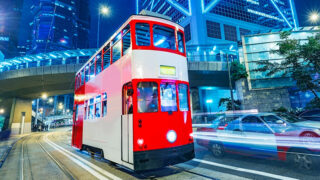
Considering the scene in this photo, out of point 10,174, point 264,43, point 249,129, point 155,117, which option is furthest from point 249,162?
point 264,43

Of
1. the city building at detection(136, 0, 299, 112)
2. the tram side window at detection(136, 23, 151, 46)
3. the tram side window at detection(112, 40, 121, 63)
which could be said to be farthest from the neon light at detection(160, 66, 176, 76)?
the city building at detection(136, 0, 299, 112)

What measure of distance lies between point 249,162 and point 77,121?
844cm

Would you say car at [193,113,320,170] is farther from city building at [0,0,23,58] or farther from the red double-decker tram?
city building at [0,0,23,58]

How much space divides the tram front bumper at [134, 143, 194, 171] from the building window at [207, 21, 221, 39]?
41.6 metres

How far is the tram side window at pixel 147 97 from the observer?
4.80 m

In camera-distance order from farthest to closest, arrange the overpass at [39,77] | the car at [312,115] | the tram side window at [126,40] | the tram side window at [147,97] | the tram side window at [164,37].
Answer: the overpass at [39,77]
the car at [312,115]
the tram side window at [164,37]
the tram side window at [126,40]
the tram side window at [147,97]

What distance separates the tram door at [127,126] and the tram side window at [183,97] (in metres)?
1.56

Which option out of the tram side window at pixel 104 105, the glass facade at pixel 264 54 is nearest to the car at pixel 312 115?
the tram side window at pixel 104 105

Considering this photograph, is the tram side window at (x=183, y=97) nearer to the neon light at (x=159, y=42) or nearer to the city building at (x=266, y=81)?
the neon light at (x=159, y=42)

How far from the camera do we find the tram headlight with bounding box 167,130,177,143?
4875mm

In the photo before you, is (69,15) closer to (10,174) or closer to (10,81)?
(10,81)

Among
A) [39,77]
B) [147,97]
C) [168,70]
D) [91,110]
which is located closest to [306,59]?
[168,70]

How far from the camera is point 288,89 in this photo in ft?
63.9

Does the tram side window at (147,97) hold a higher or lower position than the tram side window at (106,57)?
lower
